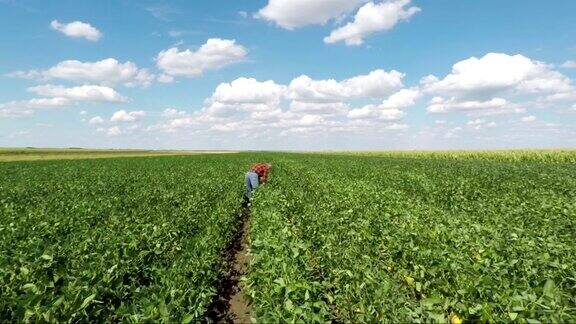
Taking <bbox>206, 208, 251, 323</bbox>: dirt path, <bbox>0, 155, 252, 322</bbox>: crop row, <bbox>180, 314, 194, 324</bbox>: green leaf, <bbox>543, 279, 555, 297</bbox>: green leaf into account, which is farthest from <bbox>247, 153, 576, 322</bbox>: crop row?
<bbox>0, 155, 252, 322</bbox>: crop row

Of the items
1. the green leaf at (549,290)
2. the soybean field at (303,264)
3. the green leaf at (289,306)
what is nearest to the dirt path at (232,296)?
the soybean field at (303,264)

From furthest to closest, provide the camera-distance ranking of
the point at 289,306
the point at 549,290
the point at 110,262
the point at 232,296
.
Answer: the point at 232,296, the point at 110,262, the point at 289,306, the point at 549,290

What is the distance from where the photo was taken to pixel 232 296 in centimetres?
814

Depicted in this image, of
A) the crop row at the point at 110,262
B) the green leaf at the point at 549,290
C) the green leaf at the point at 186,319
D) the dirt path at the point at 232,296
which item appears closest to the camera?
the green leaf at the point at 549,290

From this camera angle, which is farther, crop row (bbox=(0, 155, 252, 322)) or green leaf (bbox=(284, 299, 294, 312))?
crop row (bbox=(0, 155, 252, 322))

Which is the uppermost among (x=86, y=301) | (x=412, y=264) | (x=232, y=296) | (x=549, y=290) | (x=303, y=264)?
(x=549, y=290)

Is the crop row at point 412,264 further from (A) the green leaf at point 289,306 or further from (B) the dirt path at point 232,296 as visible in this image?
(B) the dirt path at point 232,296

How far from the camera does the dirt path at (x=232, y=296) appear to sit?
7070mm

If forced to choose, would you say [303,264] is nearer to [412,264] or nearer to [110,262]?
[412,264]

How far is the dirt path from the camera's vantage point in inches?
278

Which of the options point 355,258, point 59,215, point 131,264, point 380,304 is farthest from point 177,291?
point 59,215

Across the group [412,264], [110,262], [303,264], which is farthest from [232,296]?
[412,264]

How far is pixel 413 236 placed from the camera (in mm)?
8648

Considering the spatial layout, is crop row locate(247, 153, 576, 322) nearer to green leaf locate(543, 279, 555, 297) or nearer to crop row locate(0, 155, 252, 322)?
Result: green leaf locate(543, 279, 555, 297)
